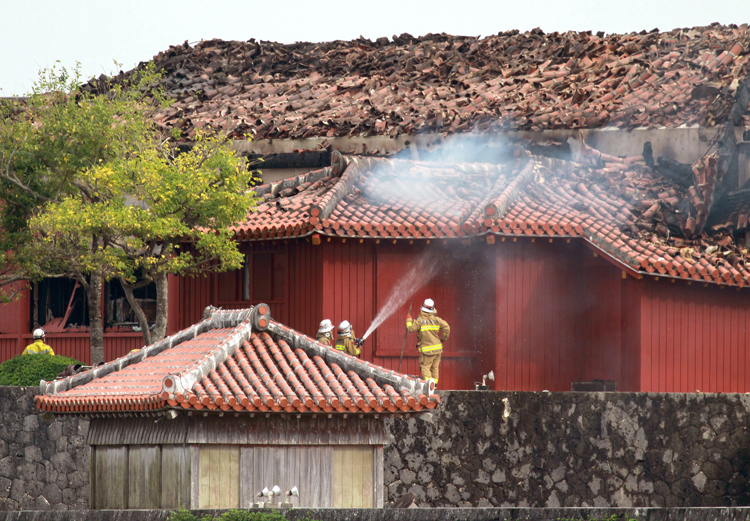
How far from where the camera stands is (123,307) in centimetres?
2730

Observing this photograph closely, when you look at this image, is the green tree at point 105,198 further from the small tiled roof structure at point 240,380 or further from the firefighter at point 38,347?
the small tiled roof structure at point 240,380

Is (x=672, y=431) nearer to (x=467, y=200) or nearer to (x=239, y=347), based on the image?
(x=467, y=200)

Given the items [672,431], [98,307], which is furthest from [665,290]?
[98,307]

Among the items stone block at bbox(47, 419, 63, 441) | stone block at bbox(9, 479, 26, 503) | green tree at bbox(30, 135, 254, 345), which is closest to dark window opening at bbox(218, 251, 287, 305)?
green tree at bbox(30, 135, 254, 345)

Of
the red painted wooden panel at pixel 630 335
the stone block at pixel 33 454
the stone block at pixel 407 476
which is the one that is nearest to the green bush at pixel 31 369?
the stone block at pixel 33 454

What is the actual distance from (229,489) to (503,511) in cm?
A: 341

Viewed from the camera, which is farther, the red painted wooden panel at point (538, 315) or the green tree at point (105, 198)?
the red painted wooden panel at point (538, 315)

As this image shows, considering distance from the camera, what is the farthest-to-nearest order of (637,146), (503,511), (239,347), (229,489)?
(637,146) → (239,347) → (229,489) → (503,511)

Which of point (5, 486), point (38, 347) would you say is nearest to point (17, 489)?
point (5, 486)

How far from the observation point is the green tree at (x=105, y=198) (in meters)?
21.1

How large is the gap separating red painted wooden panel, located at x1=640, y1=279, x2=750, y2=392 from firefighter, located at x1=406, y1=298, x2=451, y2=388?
391 centimetres

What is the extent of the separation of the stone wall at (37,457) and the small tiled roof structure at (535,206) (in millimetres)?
5050

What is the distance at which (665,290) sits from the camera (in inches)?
846

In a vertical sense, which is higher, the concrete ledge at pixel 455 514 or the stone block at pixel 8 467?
the concrete ledge at pixel 455 514
